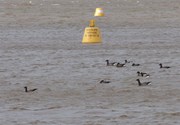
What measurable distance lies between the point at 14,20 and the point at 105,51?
20.2 m

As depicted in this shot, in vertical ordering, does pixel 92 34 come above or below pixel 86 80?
above

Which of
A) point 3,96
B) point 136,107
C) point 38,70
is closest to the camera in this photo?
point 136,107

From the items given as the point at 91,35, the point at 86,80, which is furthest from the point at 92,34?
the point at 86,80

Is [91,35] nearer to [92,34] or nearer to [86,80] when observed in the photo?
[92,34]

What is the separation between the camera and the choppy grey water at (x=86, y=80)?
19406mm

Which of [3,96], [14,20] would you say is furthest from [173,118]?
[14,20]

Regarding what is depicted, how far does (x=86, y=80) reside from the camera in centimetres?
2519

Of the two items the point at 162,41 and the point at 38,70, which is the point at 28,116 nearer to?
the point at 38,70

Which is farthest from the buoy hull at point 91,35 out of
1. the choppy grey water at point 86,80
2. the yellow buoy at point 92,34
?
the choppy grey water at point 86,80

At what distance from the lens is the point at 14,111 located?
20141 mm

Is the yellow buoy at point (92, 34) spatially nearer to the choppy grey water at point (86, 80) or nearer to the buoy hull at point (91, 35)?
the buoy hull at point (91, 35)

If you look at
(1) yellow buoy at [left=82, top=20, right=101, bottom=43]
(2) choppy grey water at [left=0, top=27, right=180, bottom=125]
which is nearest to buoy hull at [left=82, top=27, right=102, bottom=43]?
(1) yellow buoy at [left=82, top=20, right=101, bottom=43]

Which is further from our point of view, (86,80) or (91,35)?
(91,35)

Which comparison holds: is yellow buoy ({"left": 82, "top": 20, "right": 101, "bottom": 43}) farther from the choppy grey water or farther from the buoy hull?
the choppy grey water
